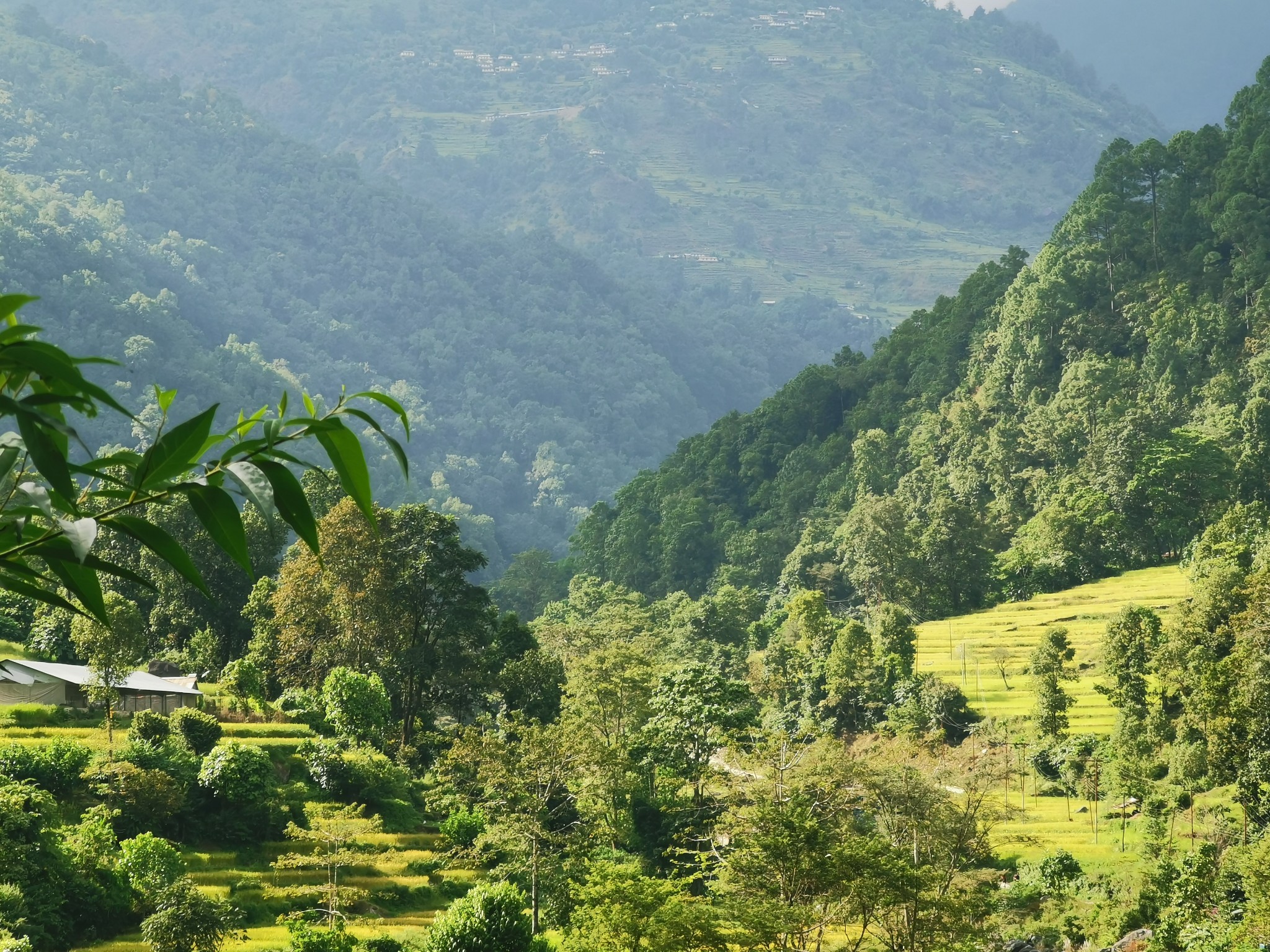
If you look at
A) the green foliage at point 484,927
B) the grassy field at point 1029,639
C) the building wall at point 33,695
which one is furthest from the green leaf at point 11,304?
the grassy field at point 1029,639

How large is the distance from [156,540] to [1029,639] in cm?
4199

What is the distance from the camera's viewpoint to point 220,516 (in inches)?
63.2

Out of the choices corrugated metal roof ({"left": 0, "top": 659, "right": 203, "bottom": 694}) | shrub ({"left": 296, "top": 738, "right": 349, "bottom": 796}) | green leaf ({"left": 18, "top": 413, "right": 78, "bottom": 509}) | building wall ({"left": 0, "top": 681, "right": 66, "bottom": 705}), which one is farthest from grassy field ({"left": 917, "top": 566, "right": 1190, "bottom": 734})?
green leaf ({"left": 18, "top": 413, "right": 78, "bottom": 509})

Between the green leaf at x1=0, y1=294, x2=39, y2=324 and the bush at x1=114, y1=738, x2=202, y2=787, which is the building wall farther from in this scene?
the green leaf at x1=0, y1=294, x2=39, y2=324

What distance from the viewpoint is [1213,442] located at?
46375mm

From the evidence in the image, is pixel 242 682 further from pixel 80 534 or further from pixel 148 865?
pixel 80 534

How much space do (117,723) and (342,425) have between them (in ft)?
90.3

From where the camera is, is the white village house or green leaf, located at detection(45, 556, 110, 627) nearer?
green leaf, located at detection(45, 556, 110, 627)

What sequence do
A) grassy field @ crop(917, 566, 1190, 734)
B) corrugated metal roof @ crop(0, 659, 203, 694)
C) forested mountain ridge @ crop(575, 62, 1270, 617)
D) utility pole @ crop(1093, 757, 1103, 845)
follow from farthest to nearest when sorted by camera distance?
forested mountain ridge @ crop(575, 62, 1270, 617) → grassy field @ crop(917, 566, 1190, 734) → utility pole @ crop(1093, 757, 1103, 845) → corrugated metal roof @ crop(0, 659, 203, 694)

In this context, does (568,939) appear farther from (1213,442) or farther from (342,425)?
(1213,442)

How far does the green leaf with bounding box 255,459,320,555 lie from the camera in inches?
62.9

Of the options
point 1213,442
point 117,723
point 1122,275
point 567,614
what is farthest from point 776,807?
point 1122,275

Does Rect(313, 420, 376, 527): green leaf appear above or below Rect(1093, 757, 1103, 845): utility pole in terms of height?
above

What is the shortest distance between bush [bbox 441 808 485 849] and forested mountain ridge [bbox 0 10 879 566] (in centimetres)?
7094
